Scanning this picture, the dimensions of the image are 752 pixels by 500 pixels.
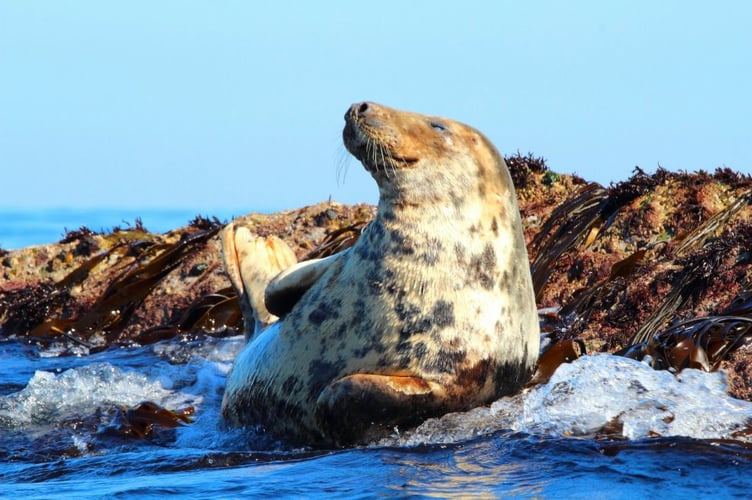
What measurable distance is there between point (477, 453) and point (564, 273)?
12.4ft

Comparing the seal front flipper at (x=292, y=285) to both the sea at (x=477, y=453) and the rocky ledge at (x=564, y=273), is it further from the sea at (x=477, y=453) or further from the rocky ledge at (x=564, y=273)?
the rocky ledge at (x=564, y=273)

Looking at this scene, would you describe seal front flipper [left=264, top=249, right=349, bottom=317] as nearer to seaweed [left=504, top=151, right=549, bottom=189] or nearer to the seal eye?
the seal eye

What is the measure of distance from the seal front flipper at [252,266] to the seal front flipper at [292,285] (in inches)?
23.4

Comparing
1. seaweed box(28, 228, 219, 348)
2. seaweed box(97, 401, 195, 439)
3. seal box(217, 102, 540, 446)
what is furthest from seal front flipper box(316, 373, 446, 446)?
seaweed box(28, 228, 219, 348)

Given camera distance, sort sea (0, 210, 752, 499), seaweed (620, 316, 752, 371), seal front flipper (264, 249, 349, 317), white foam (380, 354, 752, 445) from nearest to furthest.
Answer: sea (0, 210, 752, 499)
white foam (380, 354, 752, 445)
seal front flipper (264, 249, 349, 317)
seaweed (620, 316, 752, 371)

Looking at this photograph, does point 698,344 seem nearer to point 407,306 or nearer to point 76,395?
point 407,306

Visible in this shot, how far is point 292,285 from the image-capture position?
238 inches

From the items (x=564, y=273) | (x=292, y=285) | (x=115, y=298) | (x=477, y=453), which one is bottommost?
(x=477, y=453)

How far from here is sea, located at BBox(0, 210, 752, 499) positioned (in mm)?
4656

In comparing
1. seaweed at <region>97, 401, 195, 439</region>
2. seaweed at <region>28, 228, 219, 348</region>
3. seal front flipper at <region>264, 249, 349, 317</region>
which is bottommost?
seaweed at <region>97, 401, 195, 439</region>

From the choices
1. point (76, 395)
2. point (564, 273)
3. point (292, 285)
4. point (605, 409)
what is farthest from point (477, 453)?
point (564, 273)

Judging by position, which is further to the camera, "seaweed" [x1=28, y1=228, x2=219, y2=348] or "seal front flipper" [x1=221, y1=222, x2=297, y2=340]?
"seaweed" [x1=28, y1=228, x2=219, y2=348]

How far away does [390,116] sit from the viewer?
5.82 meters

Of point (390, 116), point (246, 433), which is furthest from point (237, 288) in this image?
point (390, 116)
